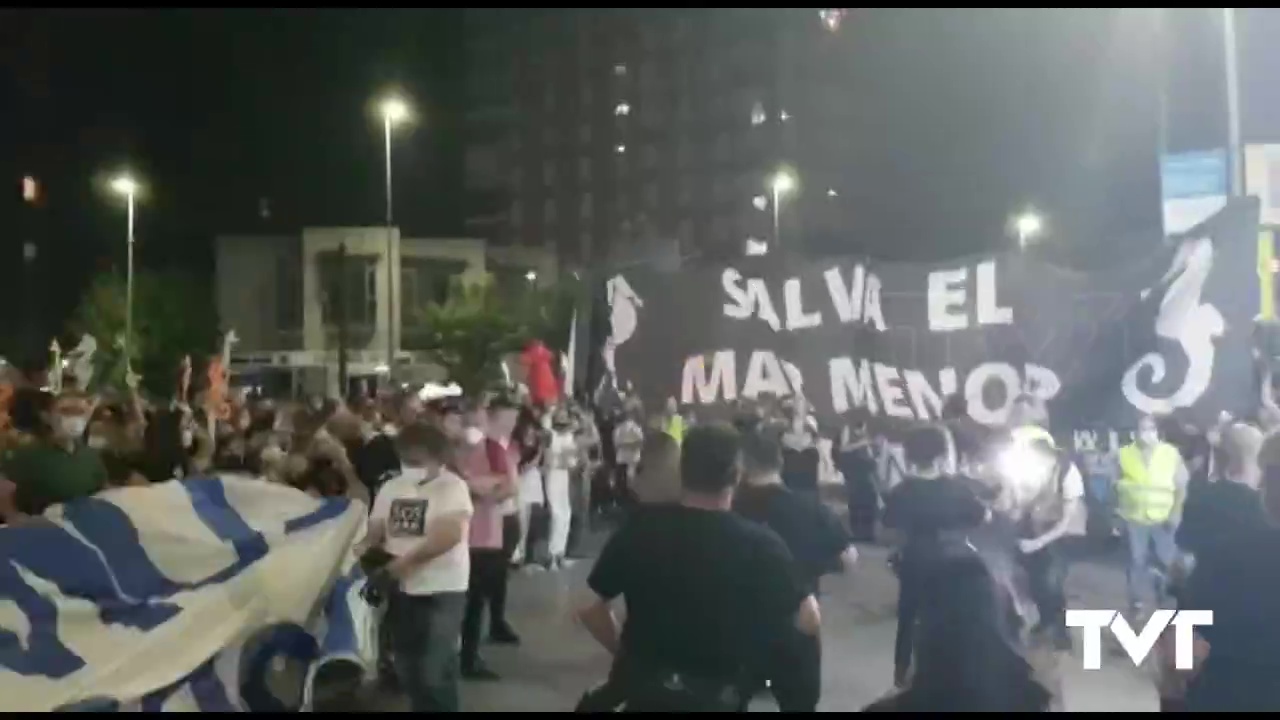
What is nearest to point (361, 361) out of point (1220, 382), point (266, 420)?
point (266, 420)

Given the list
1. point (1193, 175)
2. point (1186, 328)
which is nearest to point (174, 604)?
point (1186, 328)

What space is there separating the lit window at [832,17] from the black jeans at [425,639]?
213 cm

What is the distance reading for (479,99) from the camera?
163 inches

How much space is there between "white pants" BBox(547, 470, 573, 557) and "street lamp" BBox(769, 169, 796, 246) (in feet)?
3.46

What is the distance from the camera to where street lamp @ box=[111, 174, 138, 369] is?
3951mm

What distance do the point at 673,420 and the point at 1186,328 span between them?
164cm

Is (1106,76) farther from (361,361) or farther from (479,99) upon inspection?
(361,361)

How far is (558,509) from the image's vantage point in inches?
163

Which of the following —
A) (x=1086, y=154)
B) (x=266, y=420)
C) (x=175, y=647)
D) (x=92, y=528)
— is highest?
(x=1086, y=154)

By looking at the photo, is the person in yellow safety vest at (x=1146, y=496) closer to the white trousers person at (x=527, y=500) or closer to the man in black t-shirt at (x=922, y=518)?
the man in black t-shirt at (x=922, y=518)

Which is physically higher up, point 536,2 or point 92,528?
point 536,2

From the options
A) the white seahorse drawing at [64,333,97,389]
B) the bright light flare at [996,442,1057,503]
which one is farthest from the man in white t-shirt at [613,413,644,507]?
the white seahorse drawing at [64,333,97,389]

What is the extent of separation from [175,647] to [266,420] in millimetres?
713

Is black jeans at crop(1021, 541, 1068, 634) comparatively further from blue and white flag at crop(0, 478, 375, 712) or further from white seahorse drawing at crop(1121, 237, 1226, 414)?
blue and white flag at crop(0, 478, 375, 712)
